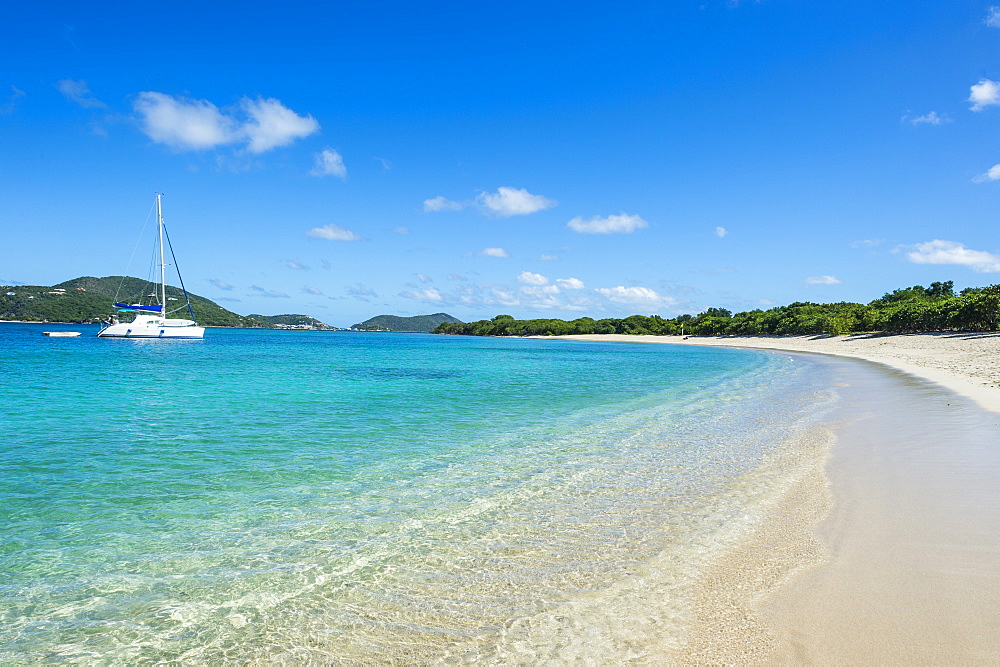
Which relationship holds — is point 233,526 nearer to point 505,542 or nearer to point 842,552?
point 505,542

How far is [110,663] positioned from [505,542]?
388cm

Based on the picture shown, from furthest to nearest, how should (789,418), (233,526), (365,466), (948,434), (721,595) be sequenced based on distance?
1. (789,418)
2. (948,434)
3. (365,466)
4. (233,526)
5. (721,595)

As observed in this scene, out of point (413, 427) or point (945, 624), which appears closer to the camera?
point (945, 624)

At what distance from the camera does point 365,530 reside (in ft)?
22.8

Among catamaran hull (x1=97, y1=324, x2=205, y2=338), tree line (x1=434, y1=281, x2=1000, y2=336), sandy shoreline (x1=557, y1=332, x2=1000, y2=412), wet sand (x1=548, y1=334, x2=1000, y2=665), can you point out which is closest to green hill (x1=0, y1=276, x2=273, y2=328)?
catamaran hull (x1=97, y1=324, x2=205, y2=338)

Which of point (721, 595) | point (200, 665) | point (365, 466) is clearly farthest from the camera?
point (365, 466)

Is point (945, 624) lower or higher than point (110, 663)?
higher

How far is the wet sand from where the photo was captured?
3939 mm

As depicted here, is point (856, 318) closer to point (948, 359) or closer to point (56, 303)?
point (948, 359)

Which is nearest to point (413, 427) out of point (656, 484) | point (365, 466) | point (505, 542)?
point (365, 466)

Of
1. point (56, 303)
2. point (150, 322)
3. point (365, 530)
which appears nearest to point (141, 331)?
point (150, 322)

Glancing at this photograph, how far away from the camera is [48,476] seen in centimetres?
928

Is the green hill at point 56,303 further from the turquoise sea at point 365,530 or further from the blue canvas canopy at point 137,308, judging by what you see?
the turquoise sea at point 365,530

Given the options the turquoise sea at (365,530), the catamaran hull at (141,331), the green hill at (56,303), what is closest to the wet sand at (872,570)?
the turquoise sea at (365,530)
